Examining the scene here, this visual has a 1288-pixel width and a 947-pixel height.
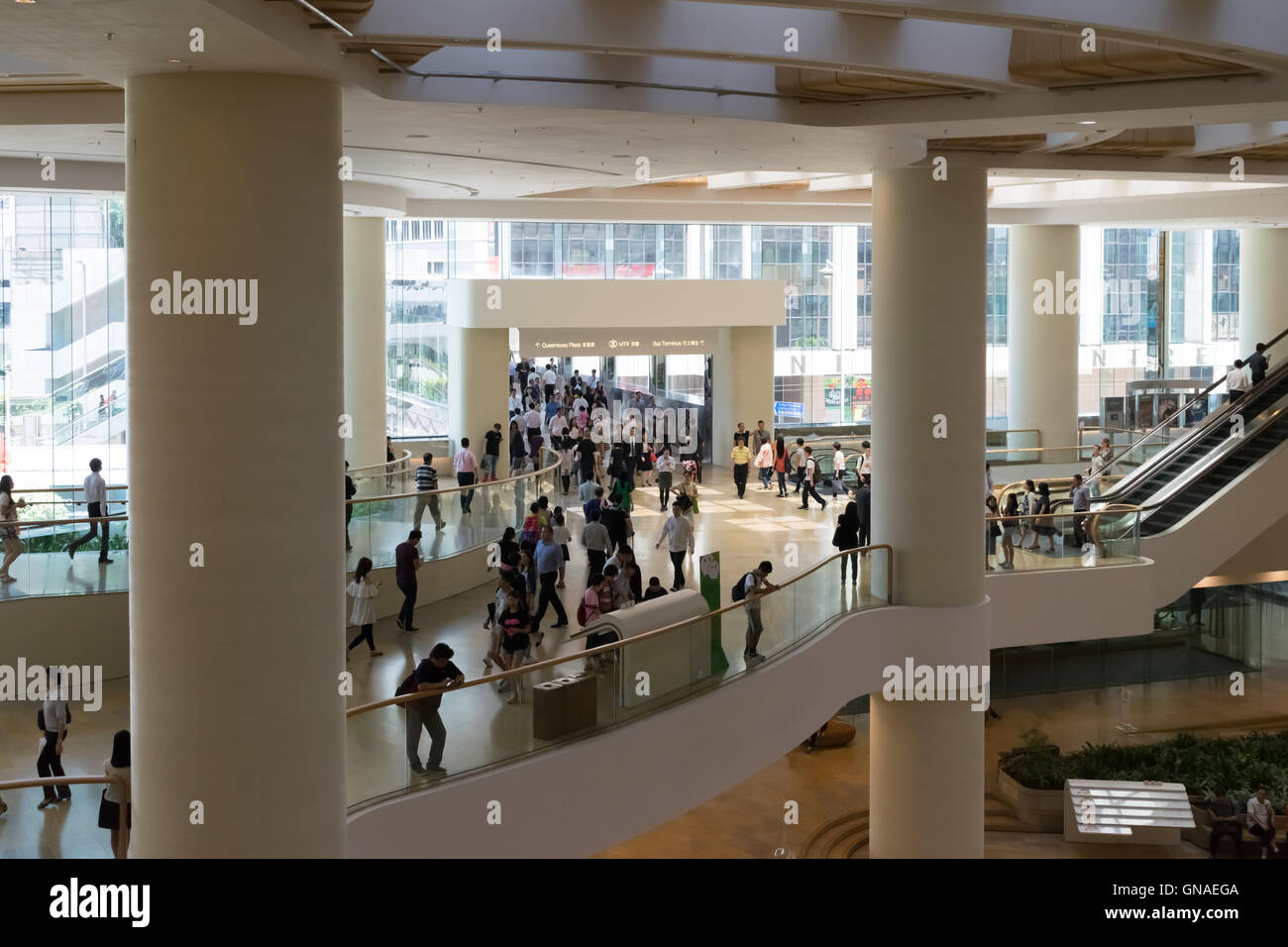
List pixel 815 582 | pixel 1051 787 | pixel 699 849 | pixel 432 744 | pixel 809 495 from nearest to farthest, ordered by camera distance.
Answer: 1. pixel 432 744
2. pixel 815 582
3. pixel 699 849
4. pixel 1051 787
5. pixel 809 495

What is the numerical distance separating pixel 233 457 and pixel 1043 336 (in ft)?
71.1

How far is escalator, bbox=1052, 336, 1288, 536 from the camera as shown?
67.2 ft

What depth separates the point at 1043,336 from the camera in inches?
1072

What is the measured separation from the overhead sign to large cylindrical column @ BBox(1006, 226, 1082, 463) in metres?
6.23

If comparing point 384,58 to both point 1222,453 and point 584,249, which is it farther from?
point 584,249

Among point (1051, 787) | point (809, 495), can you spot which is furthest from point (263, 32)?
point (809, 495)

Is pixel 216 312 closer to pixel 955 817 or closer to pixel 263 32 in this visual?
pixel 263 32

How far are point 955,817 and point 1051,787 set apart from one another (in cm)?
498

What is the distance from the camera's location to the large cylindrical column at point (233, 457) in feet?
26.7

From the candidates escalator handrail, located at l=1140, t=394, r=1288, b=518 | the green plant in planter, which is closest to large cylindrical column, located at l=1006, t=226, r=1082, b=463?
escalator handrail, located at l=1140, t=394, r=1288, b=518

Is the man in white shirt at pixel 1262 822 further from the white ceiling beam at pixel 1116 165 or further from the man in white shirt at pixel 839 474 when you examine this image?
the man in white shirt at pixel 839 474

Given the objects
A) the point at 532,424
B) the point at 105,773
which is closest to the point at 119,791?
the point at 105,773

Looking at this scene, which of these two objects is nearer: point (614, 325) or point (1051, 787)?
point (1051, 787)

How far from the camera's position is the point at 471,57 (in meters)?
10.6
